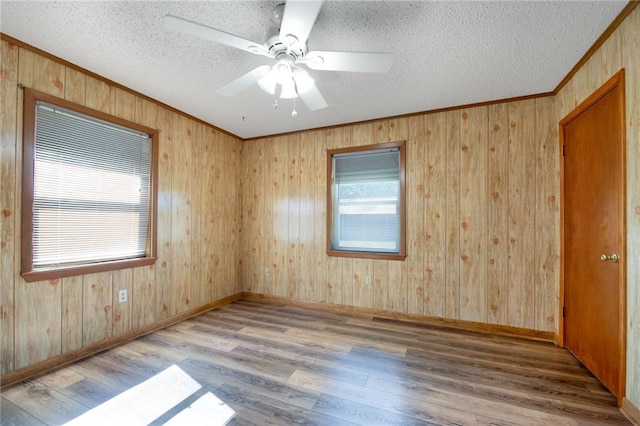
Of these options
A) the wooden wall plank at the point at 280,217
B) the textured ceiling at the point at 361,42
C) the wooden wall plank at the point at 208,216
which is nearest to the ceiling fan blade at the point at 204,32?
the textured ceiling at the point at 361,42

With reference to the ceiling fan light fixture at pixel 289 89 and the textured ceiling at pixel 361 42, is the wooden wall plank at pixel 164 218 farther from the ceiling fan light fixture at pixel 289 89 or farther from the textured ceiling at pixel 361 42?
the ceiling fan light fixture at pixel 289 89

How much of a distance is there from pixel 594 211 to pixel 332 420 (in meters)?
2.44

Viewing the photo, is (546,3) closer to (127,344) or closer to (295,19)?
(295,19)

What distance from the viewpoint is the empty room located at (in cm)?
167

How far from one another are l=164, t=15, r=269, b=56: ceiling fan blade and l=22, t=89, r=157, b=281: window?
63.0 inches

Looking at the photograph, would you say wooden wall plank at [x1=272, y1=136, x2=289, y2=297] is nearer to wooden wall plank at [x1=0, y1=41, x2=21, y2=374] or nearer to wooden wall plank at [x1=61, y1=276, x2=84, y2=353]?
wooden wall plank at [x1=61, y1=276, x2=84, y2=353]

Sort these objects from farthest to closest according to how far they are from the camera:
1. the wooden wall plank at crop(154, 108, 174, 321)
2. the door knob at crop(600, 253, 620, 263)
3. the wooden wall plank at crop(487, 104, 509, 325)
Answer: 1. the wooden wall plank at crop(154, 108, 174, 321)
2. the wooden wall plank at crop(487, 104, 509, 325)
3. the door knob at crop(600, 253, 620, 263)

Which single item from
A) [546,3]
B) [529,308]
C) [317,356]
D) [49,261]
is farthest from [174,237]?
[529,308]

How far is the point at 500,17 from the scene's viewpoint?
1672 mm

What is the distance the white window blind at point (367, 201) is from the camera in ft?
11.0

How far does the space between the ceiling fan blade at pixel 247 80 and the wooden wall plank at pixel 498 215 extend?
249cm

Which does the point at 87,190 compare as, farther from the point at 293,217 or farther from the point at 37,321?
the point at 293,217

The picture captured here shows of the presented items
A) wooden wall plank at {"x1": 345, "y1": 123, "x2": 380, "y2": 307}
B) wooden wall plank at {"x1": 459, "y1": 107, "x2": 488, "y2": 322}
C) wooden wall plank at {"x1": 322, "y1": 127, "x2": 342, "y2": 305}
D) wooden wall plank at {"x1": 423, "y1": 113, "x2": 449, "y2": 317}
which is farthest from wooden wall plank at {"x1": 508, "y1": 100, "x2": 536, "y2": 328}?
wooden wall plank at {"x1": 322, "y1": 127, "x2": 342, "y2": 305}

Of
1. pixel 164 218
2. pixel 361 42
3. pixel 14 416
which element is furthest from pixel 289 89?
pixel 14 416
